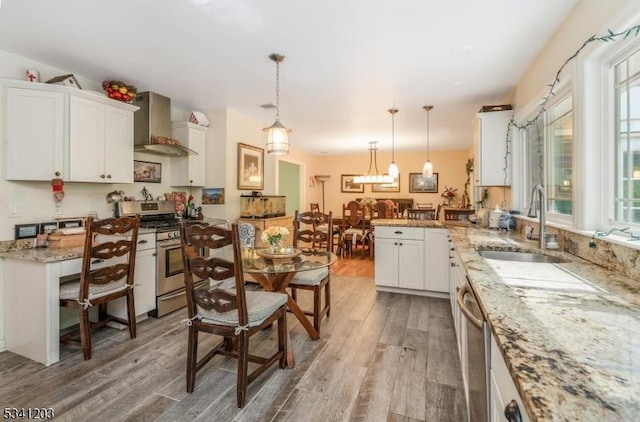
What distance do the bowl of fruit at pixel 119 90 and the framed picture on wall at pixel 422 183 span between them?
6.44 m

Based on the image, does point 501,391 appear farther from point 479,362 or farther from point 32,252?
point 32,252

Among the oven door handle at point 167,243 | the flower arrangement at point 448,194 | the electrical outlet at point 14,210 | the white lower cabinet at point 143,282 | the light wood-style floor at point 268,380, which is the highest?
the flower arrangement at point 448,194

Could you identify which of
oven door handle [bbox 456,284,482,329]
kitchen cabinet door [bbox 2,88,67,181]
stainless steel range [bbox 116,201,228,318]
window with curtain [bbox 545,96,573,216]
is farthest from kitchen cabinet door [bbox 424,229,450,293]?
kitchen cabinet door [bbox 2,88,67,181]

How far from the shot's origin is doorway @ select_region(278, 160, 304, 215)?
23.6 feet

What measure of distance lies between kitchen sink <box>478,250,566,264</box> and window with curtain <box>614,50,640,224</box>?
35cm

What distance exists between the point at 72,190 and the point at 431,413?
3.38m

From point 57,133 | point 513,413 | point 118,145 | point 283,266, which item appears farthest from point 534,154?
point 57,133

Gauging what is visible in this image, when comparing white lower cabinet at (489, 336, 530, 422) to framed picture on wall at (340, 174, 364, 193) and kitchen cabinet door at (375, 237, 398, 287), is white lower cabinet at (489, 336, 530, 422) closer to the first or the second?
kitchen cabinet door at (375, 237, 398, 287)

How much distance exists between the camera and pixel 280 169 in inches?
276

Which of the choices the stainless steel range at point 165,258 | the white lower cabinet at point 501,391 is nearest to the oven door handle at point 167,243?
the stainless steel range at point 165,258

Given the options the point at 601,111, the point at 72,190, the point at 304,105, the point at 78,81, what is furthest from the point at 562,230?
the point at 78,81

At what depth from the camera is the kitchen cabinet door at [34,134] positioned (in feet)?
7.87

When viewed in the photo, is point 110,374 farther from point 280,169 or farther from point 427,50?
point 280,169

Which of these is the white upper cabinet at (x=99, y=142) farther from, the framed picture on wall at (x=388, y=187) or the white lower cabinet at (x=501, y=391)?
the framed picture on wall at (x=388, y=187)
